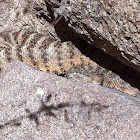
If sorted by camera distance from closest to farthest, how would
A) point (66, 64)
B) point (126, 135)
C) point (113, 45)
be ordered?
1. point (126, 135)
2. point (113, 45)
3. point (66, 64)

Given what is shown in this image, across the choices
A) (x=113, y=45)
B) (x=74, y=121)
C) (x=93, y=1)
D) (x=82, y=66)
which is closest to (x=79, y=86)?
(x=74, y=121)

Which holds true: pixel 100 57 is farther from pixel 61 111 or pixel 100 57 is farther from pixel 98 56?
pixel 61 111

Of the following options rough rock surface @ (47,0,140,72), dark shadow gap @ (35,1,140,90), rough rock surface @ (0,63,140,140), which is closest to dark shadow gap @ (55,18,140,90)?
dark shadow gap @ (35,1,140,90)

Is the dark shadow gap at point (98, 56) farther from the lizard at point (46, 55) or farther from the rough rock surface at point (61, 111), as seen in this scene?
the rough rock surface at point (61, 111)

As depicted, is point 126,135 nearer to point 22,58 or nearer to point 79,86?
point 79,86

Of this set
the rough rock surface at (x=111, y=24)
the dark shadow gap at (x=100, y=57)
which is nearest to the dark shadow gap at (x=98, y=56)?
the dark shadow gap at (x=100, y=57)

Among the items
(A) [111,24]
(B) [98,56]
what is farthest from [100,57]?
(A) [111,24]
